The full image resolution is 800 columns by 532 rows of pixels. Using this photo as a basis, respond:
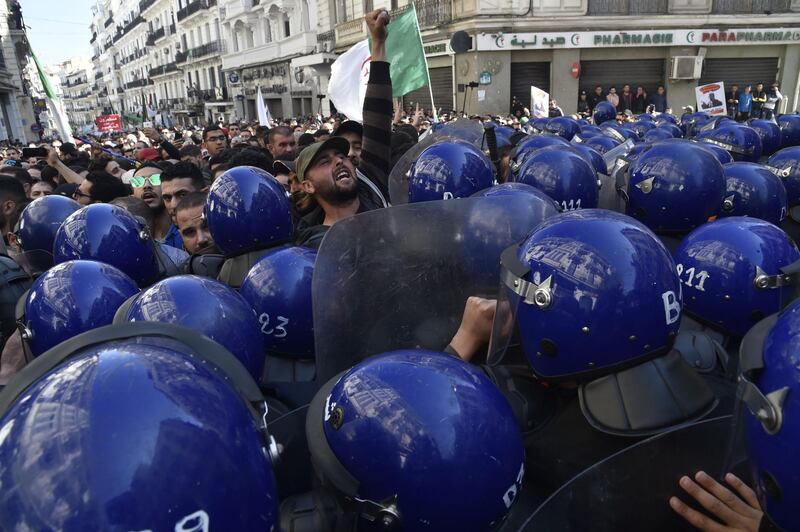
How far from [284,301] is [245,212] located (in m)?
0.86

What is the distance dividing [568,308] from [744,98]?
17.1m

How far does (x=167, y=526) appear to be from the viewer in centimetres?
86

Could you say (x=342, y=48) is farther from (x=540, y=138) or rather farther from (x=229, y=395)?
(x=229, y=395)

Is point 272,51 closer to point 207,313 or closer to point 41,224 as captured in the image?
point 41,224

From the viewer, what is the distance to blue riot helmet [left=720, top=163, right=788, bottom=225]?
11.6ft

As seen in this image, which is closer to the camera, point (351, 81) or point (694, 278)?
point (694, 278)

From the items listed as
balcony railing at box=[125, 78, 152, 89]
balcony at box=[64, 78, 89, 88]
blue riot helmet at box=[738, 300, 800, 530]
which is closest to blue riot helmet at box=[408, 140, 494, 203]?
blue riot helmet at box=[738, 300, 800, 530]

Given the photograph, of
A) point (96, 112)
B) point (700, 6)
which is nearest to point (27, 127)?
point (700, 6)

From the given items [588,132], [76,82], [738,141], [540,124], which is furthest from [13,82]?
[76,82]

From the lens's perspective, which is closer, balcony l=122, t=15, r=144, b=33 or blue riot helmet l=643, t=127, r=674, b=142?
blue riot helmet l=643, t=127, r=674, b=142

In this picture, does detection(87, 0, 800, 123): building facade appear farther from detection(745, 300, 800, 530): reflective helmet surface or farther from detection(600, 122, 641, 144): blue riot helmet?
detection(745, 300, 800, 530): reflective helmet surface

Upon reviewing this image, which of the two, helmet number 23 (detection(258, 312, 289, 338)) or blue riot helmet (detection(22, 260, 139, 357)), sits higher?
blue riot helmet (detection(22, 260, 139, 357))

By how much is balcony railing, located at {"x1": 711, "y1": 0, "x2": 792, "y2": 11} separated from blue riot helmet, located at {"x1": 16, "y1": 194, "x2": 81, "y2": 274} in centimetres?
2315

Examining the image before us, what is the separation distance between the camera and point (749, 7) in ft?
67.1
